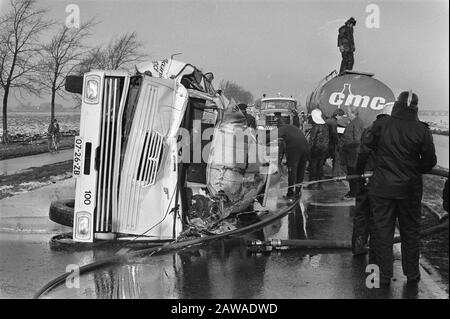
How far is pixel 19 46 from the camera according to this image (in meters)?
9.24

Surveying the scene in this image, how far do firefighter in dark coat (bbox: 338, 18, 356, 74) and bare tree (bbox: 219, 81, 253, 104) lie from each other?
144cm

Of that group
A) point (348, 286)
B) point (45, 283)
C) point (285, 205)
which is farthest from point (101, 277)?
point (285, 205)

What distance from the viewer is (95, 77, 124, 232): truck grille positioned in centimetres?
439

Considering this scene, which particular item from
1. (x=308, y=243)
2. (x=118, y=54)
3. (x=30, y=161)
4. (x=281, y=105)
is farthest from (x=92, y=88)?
(x=281, y=105)

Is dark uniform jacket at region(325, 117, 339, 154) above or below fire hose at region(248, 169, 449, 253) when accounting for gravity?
above

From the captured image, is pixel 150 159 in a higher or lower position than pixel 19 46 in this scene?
lower

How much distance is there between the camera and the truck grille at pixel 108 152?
4.39 metres

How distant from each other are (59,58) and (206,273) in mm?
7037

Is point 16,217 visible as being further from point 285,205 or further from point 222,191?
point 285,205

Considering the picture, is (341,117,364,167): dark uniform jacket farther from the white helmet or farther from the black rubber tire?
the black rubber tire

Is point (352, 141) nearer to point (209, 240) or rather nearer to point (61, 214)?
point (209, 240)

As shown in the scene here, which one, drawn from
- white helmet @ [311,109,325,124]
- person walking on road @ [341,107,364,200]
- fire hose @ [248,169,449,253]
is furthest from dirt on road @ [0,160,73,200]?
person walking on road @ [341,107,364,200]

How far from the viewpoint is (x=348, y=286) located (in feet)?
13.0

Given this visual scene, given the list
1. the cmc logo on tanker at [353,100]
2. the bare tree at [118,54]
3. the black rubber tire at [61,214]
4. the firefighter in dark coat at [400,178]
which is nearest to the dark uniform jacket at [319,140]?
the cmc logo on tanker at [353,100]
